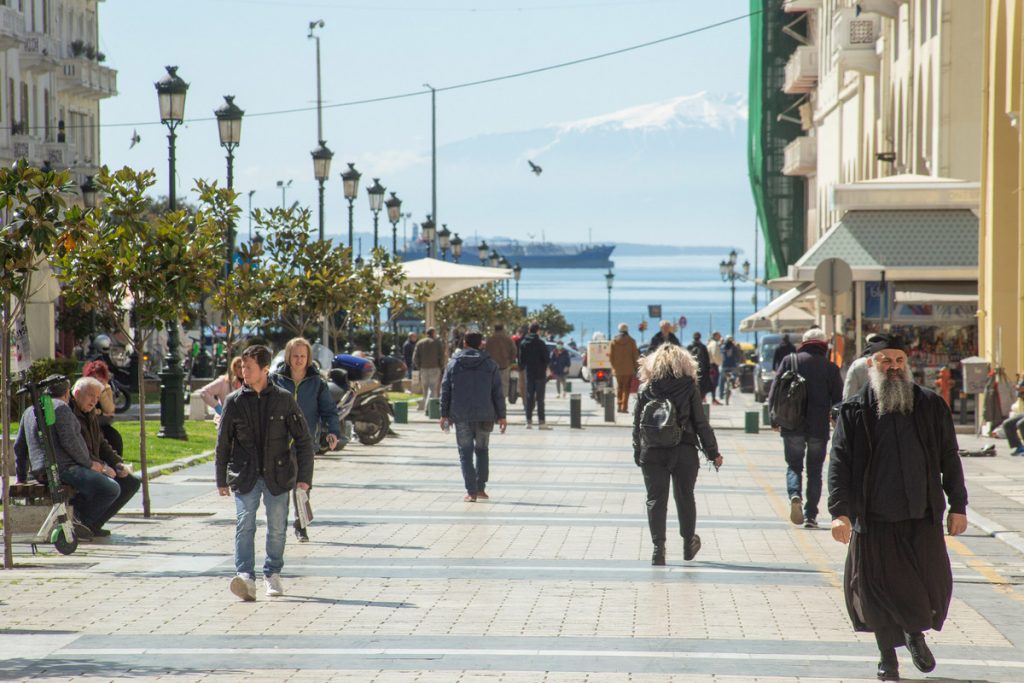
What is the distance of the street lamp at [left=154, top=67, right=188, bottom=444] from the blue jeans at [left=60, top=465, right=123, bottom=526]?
819cm

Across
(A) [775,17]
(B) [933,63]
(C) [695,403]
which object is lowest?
(C) [695,403]

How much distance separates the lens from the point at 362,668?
875cm

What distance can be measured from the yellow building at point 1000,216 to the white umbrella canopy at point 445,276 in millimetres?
9975

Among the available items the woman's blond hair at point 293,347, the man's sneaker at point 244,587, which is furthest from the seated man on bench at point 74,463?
the man's sneaker at point 244,587

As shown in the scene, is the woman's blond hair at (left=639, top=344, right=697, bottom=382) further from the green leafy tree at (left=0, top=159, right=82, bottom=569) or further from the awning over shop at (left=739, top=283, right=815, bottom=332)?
Result: the awning over shop at (left=739, top=283, right=815, bottom=332)

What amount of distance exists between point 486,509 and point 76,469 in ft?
14.1

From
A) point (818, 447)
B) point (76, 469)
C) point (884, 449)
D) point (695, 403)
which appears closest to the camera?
point (884, 449)

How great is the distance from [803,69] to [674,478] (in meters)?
53.8

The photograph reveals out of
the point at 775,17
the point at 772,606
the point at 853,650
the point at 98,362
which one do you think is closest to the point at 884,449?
the point at 853,650

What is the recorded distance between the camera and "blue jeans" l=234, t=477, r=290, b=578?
1108 centimetres

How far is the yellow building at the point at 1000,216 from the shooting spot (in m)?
29.7

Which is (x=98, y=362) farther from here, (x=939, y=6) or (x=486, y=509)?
(x=939, y=6)

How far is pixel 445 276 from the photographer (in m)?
36.6

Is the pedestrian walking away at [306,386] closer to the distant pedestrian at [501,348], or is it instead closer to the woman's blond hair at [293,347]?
the woman's blond hair at [293,347]
